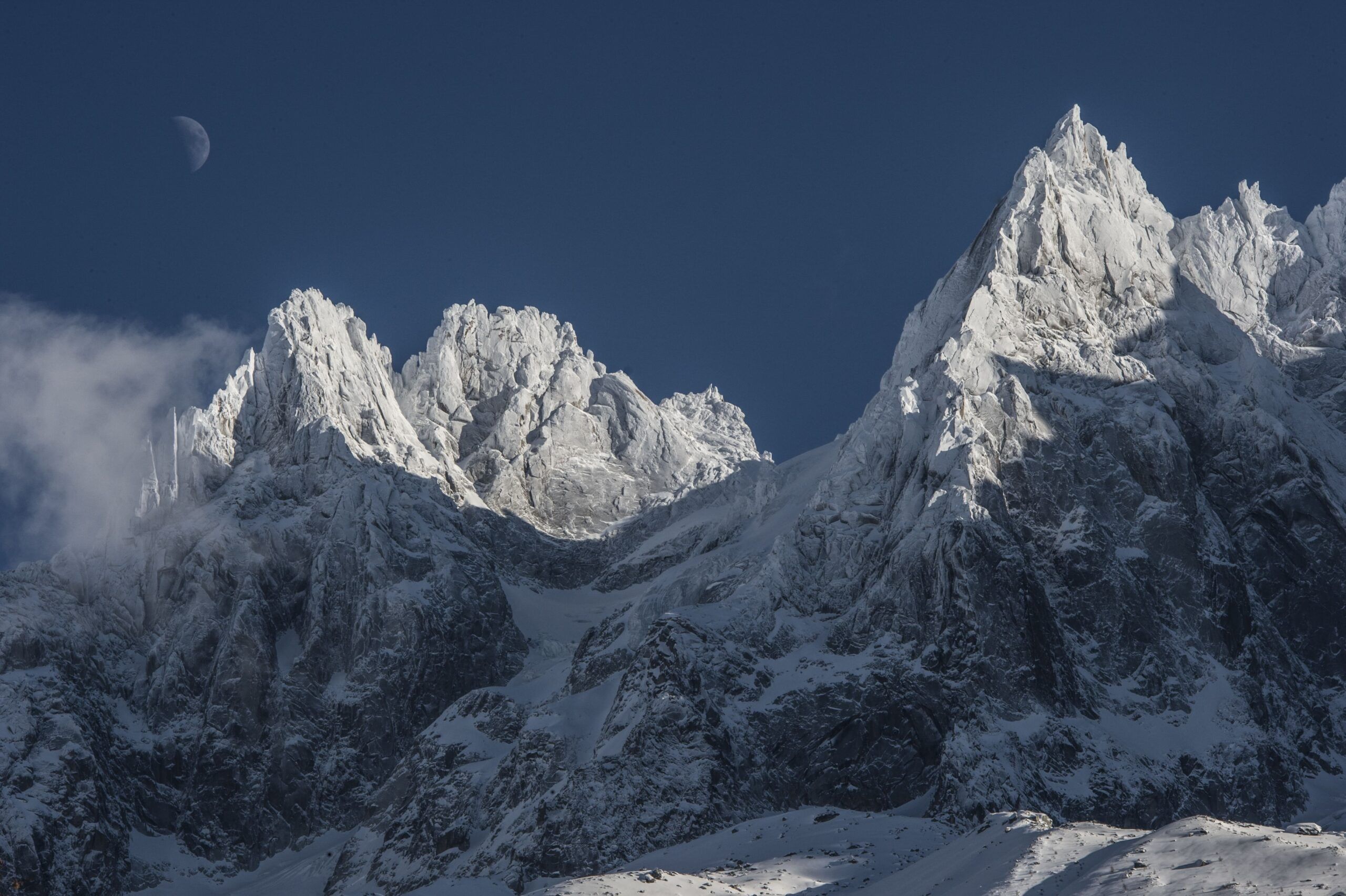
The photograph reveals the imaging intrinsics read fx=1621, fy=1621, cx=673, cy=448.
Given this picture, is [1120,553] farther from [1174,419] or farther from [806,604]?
[806,604]

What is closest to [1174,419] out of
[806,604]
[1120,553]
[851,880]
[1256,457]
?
[1256,457]

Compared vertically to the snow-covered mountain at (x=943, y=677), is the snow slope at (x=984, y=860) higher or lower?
lower

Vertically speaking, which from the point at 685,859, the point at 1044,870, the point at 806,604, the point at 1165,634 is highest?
the point at 806,604

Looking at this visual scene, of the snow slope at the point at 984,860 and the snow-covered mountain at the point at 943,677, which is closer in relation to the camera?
the snow slope at the point at 984,860

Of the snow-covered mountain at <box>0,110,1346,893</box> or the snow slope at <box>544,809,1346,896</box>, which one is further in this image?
the snow-covered mountain at <box>0,110,1346,893</box>

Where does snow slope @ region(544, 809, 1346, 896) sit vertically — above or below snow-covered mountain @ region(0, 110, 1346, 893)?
below

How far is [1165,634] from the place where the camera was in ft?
546

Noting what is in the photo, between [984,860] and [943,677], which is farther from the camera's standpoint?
[943,677]

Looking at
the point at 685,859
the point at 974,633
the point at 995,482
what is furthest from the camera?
the point at 995,482

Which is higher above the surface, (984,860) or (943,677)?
(943,677)

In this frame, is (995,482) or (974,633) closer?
(974,633)

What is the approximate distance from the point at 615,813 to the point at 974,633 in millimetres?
39159

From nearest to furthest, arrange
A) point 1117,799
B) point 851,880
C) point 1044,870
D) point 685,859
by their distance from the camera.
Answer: point 1044,870, point 851,880, point 685,859, point 1117,799

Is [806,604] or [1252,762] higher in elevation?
[806,604]
